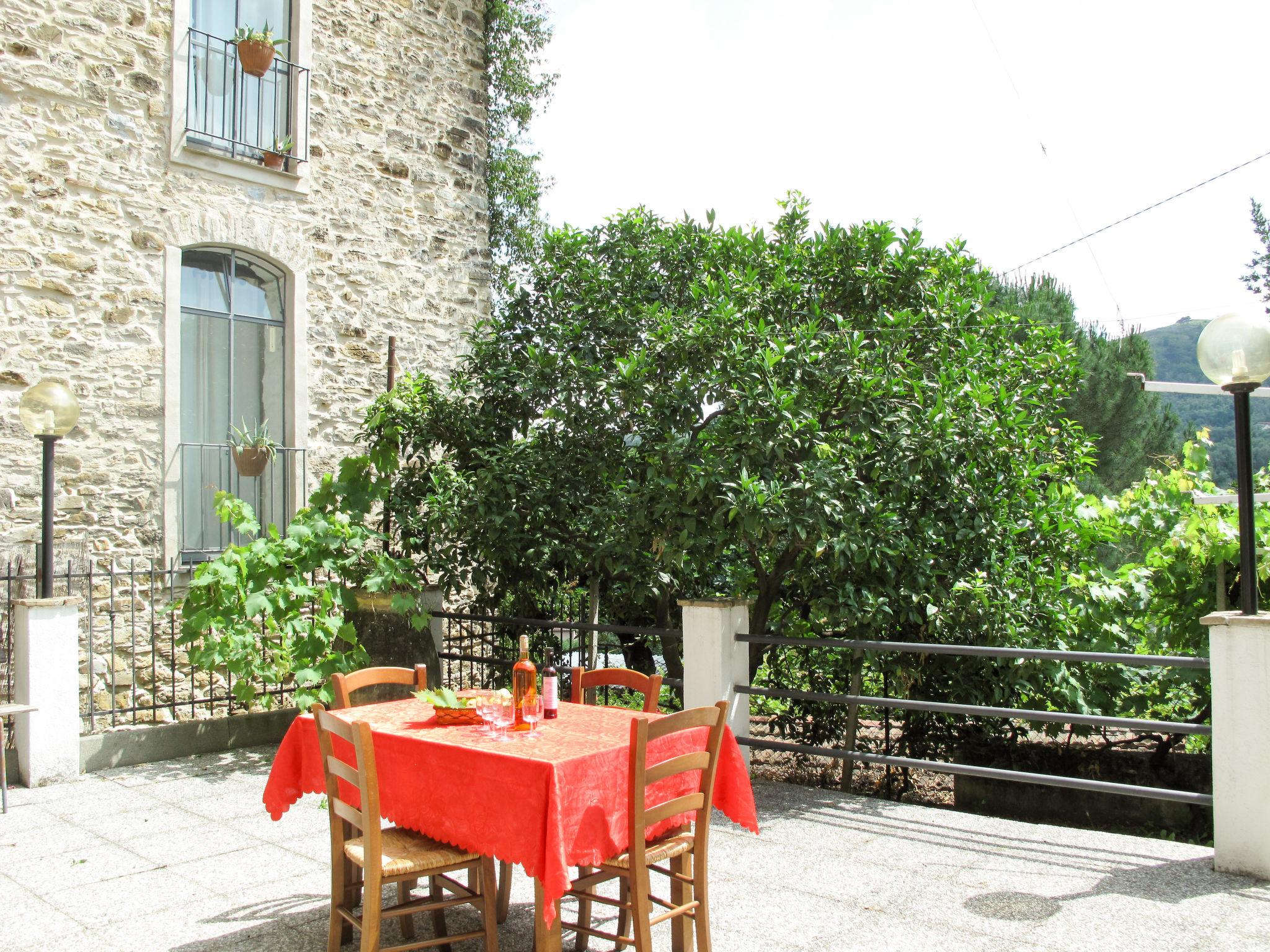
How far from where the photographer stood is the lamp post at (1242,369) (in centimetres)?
428

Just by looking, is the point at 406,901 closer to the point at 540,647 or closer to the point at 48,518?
the point at 48,518

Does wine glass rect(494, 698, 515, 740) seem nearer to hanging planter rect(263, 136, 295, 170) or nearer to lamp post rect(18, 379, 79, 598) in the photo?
lamp post rect(18, 379, 79, 598)

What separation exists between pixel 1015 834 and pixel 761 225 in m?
4.09

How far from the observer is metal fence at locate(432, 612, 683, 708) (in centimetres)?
686

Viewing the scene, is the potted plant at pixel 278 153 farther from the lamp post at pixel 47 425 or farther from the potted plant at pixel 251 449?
the lamp post at pixel 47 425

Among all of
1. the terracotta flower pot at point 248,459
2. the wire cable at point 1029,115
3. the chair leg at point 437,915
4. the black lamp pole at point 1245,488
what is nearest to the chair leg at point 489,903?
the chair leg at point 437,915

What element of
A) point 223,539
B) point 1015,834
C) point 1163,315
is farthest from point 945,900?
point 1163,315

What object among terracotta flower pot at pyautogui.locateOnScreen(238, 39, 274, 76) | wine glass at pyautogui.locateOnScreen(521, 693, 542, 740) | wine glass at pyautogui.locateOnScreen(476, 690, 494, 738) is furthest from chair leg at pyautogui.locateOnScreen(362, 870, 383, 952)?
terracotta flower pot at pyautogui.locateOnScreen(238, 39, 274, 76)

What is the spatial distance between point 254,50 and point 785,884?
7.61 metres

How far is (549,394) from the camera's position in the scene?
7.07 m

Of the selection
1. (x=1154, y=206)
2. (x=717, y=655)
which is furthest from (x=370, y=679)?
(x=1154, y=206)

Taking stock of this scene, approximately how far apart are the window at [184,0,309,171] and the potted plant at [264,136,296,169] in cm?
2

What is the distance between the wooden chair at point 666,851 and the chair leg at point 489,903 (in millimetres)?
234

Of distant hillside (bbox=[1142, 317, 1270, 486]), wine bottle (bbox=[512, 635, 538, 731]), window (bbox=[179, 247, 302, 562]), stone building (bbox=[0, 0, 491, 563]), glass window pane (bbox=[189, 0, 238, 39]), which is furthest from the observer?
distant hillside (bbox=[1142, 317, 1270, 486])
